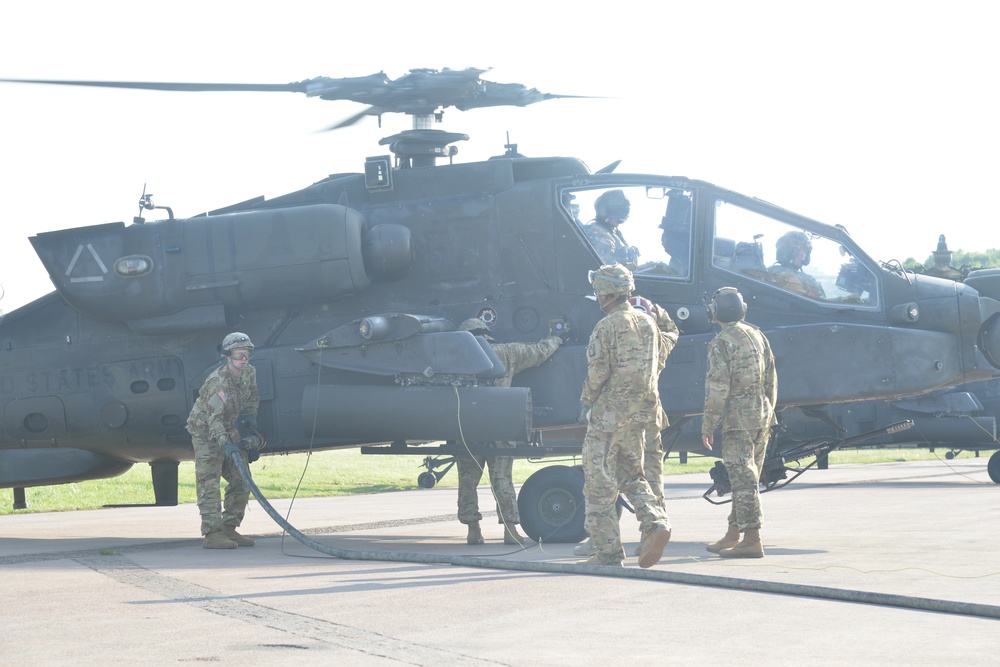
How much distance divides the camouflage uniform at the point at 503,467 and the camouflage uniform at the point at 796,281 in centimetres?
192

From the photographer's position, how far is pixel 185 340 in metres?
10.8

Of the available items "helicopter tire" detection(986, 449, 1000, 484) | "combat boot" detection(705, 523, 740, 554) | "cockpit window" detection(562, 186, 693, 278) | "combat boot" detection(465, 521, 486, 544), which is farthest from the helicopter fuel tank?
"helicopter tire" detection(986, 449, 1000, 484)

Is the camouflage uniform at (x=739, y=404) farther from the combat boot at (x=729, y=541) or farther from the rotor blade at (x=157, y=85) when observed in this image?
the rotor blade at (x=157, y=85)

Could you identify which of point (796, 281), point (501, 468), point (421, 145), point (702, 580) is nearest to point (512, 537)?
point (501, 468)

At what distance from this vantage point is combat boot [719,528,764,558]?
28.0 feet

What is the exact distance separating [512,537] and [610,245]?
2647mm

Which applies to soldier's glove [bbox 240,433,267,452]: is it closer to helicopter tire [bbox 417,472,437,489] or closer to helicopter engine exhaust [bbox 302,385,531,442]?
helicopter engine exhaust [bbox 302,385,531,442]

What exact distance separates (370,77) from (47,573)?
4.72m

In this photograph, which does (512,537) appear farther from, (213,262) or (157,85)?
(157,85)

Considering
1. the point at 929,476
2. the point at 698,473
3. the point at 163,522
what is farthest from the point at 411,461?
the point at 163,522

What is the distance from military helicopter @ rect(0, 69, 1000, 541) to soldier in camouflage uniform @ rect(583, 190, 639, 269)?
47 millimetres

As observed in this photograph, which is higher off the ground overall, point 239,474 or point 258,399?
point 258,399

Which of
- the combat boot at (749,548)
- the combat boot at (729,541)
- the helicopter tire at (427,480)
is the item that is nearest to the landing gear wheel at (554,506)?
the combat boot at (729,541)

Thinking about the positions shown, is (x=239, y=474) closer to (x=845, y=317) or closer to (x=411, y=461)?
(x=845, y=317)
